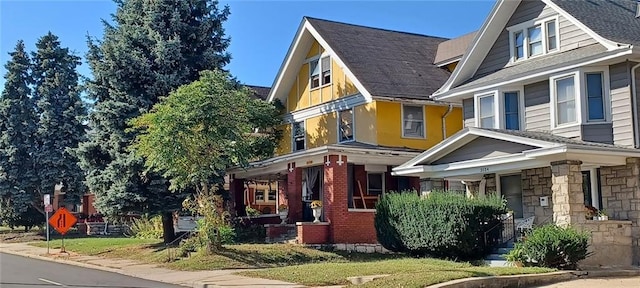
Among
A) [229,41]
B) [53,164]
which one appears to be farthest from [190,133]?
[53,164]

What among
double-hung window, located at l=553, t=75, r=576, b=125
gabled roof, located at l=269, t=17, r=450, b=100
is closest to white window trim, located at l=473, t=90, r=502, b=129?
double-hung window, located at l=553, t=75, r=576, b=125

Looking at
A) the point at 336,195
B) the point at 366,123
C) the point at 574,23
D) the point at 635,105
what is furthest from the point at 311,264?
the point at 574,23

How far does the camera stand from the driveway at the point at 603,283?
15884 mm

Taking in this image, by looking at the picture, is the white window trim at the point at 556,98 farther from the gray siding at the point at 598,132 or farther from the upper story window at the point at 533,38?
the upper story window at the point at 533,38

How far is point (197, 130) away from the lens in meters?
24.1

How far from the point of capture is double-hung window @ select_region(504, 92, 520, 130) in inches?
953

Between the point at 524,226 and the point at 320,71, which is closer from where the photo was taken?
the point at 524,226

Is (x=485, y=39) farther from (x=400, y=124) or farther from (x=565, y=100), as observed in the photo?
(x=400, y=124)

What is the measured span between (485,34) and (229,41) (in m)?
11.2

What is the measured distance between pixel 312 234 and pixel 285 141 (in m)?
8.83

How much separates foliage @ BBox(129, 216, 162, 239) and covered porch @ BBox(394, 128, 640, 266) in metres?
15.5

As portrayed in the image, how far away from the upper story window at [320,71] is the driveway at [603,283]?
16454 millimetres

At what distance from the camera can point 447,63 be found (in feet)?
105

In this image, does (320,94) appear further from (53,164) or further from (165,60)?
(53,164)
